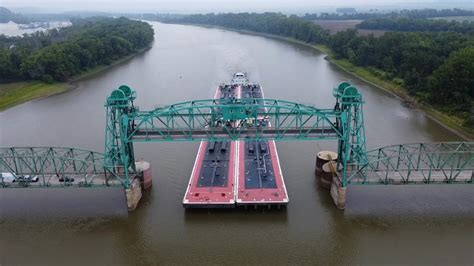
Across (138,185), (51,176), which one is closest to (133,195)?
(138,185)

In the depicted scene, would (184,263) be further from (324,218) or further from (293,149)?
(293,149)

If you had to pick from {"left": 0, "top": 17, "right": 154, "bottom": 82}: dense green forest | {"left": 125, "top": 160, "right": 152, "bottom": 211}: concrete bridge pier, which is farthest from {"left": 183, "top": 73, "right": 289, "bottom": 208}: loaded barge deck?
{"left": 0, "top": 17, "right": 154, "bottom": 82}: dense green forest

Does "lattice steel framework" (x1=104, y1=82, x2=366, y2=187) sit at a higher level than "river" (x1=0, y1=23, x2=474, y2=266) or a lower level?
higher

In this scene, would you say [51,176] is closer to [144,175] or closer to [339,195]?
[144,175]

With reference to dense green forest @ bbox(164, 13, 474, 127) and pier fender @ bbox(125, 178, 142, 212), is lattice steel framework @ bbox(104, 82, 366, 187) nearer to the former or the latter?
pier fender @ bbox(125, 178, 142, 212)

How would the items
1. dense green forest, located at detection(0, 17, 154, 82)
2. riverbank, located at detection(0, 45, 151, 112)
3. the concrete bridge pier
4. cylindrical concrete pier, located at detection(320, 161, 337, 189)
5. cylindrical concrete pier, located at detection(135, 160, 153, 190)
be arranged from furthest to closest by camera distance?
dense green forest, located at detection(0, 17, 154, 82) → riverbank, located at detection(0, 45, 151, 112) → cylindrical concrete pier, located at detection(135, 160, 153, 190) → cylindrical concrete pier, located at detection(320, 161, 337, 189) → the concrete bridge pier

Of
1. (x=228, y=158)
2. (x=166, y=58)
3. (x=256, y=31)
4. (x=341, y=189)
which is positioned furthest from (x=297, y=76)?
(x=256, y=31)

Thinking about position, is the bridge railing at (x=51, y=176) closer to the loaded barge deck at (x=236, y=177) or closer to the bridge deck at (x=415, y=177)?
the loaded barge deck at (x=236, y=177)
